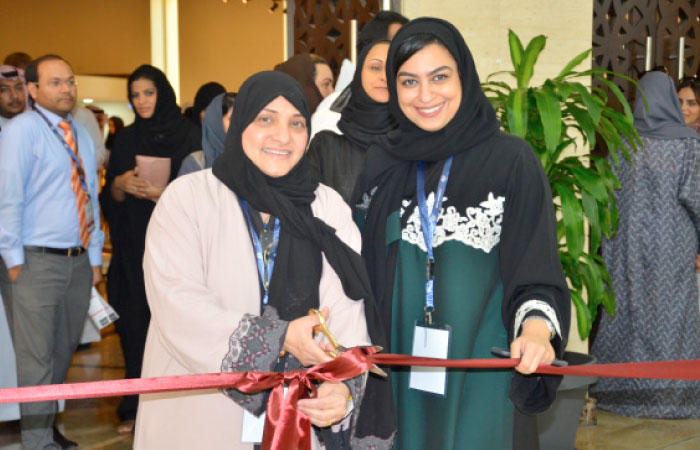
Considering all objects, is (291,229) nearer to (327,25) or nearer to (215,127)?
(215,127)

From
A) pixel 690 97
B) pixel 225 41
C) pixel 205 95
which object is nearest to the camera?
pixel 205 95

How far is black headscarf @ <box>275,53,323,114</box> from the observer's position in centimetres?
429

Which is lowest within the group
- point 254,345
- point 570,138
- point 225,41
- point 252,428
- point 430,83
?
point 252,428

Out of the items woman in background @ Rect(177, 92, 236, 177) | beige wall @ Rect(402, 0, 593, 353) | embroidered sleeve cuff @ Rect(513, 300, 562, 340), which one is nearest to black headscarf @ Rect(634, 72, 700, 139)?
beige wall @ Rect(402, 0, 593, 353)

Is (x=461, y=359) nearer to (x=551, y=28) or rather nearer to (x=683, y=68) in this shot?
(x=551, y=28)

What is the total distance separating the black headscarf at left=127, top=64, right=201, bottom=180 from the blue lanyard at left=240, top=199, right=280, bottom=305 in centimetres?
272

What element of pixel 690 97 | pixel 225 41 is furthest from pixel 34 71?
pixel 225 41

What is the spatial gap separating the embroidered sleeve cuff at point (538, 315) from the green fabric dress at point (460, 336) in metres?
0.15

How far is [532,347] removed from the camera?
6.41 ft

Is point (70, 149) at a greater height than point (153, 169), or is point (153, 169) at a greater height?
point (70, 149)

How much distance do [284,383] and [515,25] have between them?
10.8ft

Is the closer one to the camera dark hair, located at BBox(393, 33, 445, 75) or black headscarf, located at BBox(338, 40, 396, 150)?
dark hair, located at BBox(393, 33, 445, 75)

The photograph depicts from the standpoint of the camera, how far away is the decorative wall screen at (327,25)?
5148 millimetres

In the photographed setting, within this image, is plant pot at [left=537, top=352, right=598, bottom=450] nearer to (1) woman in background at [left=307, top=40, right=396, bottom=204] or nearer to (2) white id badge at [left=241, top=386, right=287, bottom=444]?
(1) woman in background at [left=307, top=40, right=396, bottom=204]
